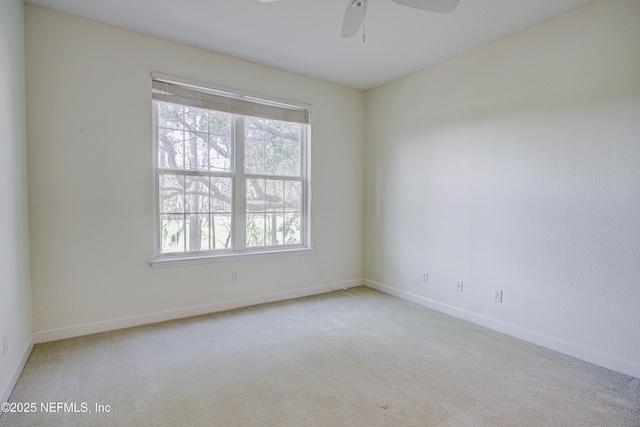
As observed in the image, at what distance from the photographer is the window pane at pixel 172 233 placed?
10.9ft

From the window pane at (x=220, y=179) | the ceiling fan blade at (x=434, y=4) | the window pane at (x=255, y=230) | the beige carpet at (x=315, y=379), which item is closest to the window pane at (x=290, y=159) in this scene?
the window pane at (x=220, y=179)

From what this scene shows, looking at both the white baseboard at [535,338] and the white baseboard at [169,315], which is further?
the white baseboard at [169,315]

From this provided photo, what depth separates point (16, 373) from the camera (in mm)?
2168

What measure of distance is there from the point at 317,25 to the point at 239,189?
184 cm

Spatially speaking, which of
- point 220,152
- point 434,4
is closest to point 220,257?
point 220,152

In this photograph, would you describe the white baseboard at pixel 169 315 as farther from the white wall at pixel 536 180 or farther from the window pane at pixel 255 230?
the white wall at pixel 536 180

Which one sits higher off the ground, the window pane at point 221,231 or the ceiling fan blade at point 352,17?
the ceiling fan blade at point 352,17

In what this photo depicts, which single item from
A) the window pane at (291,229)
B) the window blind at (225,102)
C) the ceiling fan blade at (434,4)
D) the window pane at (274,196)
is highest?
the ceiling fan blade at (434,4)

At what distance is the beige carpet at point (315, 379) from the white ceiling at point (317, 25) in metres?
2.73

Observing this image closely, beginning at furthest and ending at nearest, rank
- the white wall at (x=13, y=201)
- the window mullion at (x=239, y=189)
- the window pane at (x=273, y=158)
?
1. the window pane at (x=273, y=158)
2. the window mullion at (x=239, y=189)
3. the white wall at (x=13, y=201)

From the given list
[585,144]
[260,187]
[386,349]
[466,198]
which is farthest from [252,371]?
[585,144]

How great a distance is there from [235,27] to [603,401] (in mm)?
3868

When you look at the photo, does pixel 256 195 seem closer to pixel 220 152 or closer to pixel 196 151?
pixel 220 152

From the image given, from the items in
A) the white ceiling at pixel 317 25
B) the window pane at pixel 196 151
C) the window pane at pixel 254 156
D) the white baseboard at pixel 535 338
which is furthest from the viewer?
the window pane at pixel 254 156
